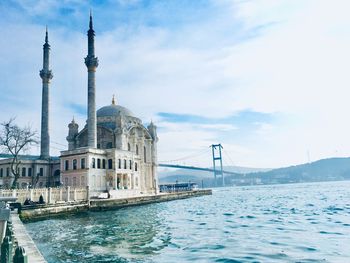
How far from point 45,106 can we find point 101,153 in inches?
409

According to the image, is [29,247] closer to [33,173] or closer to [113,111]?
[33,173]

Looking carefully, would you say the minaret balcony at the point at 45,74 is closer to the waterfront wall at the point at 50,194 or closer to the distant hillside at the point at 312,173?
→ the waterfront wall at the point at 50,194

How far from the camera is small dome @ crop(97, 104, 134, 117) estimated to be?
51.2m

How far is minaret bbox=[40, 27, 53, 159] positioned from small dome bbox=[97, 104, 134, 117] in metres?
9.74

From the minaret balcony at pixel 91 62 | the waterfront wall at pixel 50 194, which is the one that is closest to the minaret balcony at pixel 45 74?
the minaret balcony at pixel 91 62

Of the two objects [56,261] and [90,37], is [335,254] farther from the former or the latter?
[90,37]

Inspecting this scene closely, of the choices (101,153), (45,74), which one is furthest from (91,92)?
(45,74)

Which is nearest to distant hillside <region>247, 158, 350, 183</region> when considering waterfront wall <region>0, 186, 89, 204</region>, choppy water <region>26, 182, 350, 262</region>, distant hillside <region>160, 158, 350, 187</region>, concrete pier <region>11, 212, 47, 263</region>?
distant hillside <region>160, 158, 350, 187</region>

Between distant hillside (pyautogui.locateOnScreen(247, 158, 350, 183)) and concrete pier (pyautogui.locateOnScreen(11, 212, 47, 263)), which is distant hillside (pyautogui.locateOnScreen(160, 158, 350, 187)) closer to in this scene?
distant hillside (pyautogui.locateOnScreen(247, 158, 350, 183))

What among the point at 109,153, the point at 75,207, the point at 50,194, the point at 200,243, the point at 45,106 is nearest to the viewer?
the point at 200,243

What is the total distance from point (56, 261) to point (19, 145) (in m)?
28.5

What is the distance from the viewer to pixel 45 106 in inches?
1684

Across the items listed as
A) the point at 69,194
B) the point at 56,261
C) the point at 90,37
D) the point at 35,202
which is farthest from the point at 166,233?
the point at 90,37

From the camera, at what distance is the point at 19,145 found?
35.6 meters
